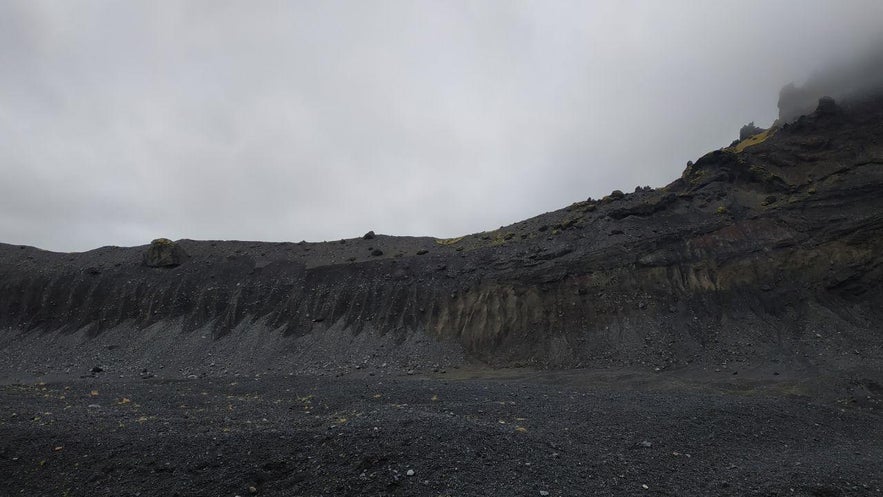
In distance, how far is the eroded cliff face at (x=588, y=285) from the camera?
2645 cm

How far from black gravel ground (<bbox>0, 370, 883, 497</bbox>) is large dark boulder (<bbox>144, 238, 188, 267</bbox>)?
29.1 metres

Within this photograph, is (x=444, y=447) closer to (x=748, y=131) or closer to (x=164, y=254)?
(x=164, y=254)

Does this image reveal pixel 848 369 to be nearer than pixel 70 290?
Yes

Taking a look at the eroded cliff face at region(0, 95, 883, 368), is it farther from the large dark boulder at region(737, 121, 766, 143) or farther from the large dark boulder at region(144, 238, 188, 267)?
the large dark boulder at region(737, 121, 766, 143)

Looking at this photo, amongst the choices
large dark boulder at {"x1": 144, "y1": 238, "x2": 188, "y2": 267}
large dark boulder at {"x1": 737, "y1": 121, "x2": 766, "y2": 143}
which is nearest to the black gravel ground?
large dark boulder at {"x1": 144, "y1": 238, "x2": 188, "y2": 267}

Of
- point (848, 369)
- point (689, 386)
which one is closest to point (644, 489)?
point (689, 386)

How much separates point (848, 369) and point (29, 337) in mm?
51819

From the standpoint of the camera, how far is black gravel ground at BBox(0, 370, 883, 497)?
322 inches

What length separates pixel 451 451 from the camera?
29.8ft

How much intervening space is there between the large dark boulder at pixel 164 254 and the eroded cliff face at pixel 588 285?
636 mm

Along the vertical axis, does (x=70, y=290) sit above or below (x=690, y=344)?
above

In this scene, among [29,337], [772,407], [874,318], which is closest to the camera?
[772,407]

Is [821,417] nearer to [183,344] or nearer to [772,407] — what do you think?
[772,407]

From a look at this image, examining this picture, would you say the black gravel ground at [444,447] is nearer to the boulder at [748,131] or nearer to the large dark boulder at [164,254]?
the large dark boulder at [164,254]
